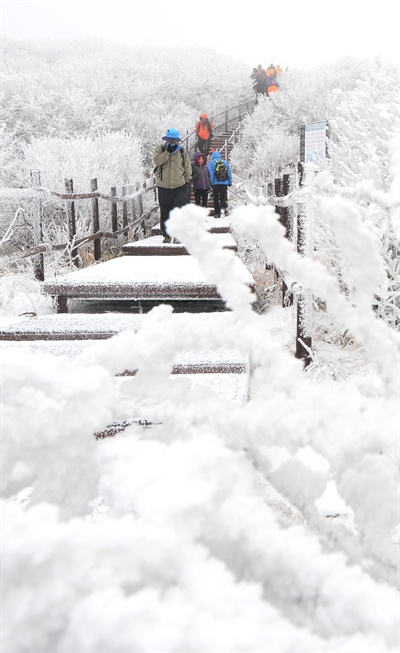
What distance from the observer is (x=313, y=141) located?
4859mm

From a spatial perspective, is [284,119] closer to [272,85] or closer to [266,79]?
[272,85]

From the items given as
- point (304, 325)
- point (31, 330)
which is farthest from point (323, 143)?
point (31, 330)

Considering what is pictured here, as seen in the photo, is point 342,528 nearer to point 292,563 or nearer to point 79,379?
point 292,563

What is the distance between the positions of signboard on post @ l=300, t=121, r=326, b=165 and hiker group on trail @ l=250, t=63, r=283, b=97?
1920cm

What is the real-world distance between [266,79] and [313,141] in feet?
67.0

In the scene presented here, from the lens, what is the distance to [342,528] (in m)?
0.56

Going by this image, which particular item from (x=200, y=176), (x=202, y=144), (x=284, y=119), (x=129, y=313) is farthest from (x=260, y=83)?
(x=129, y=313)

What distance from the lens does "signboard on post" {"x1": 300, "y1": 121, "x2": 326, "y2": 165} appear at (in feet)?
15.5

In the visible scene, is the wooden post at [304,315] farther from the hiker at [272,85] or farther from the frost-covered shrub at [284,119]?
the hiker at [272,85]

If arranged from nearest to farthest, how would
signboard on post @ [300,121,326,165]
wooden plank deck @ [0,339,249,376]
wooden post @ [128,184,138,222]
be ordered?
1. wooden plank deck @ [0,339,249,376]
2. signboard on post @ [300,121,326,165]
3. wooden post @ [128,184,138,222]

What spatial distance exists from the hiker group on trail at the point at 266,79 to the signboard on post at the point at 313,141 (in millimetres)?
19200

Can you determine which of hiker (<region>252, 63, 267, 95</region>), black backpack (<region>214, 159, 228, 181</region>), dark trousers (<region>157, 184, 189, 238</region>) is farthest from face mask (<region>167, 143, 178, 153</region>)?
hiker (<region>252, 63, 267, 95</region>)

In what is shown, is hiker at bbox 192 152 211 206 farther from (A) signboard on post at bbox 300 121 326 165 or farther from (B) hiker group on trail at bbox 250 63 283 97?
(B) hiker group on trail at bbox 250 63 283 97

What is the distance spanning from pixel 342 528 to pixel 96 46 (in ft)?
123
